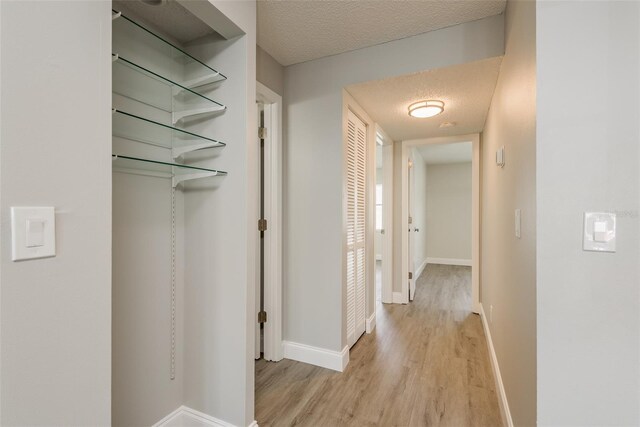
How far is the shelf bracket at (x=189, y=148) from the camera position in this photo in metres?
1.57

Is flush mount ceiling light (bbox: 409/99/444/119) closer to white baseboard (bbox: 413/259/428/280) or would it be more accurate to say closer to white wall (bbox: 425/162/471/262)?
white baseboard (bbox: 413/259/428/280)

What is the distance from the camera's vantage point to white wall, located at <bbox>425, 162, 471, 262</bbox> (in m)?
6.98

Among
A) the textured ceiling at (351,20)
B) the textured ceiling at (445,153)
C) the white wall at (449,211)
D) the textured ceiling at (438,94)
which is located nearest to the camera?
the textured ceiling at (351,20)

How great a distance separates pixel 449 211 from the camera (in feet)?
23.4

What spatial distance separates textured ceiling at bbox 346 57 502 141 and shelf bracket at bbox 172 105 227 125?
1.18 metres

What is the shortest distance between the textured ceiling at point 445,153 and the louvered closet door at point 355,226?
2.45m

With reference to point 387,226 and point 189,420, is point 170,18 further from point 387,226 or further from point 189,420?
point 387,226

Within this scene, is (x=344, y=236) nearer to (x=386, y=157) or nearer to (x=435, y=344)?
(x=435, y=344)

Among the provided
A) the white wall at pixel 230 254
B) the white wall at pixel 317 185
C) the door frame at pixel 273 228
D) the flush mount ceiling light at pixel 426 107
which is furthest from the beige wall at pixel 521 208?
the door frame at pixel 273 228
